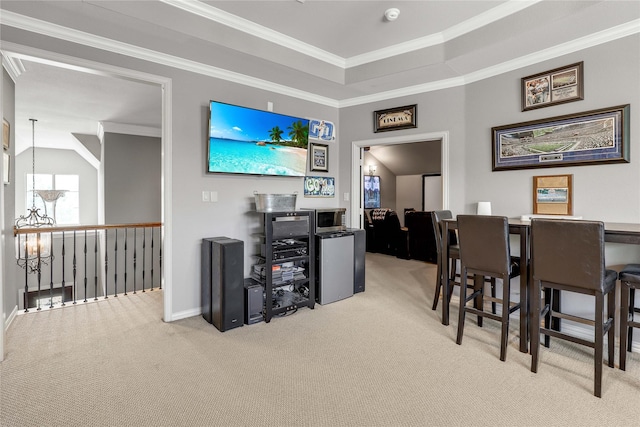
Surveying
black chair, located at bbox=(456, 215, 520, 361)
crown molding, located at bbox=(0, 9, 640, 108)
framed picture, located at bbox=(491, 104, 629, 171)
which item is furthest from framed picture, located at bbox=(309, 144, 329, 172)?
black chair, located at bbox=(456, 215, 520, 361)

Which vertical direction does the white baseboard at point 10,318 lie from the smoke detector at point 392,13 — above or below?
below

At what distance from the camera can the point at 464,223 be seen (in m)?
2.65

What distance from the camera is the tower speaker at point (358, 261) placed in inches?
157

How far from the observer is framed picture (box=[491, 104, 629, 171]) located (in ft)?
8.78

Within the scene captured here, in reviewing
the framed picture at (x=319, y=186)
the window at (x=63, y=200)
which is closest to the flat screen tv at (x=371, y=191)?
the framed picture at (x=319, y=186)

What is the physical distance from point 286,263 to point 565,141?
9.78 ft

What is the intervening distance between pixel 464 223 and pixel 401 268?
2894 mm

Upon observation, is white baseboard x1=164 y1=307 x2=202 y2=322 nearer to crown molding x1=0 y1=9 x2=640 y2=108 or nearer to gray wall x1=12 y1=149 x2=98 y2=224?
crown molding x1=0 y1=9 x2=640 y2=108

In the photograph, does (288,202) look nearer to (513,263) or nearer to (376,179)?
(513,263)

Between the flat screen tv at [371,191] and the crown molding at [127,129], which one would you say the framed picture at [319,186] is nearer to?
the crown molding at [127,129]

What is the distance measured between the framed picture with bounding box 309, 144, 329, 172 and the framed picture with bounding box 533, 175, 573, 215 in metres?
2.48

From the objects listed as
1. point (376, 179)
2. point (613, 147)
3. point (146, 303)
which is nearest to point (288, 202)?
point (146, 303)

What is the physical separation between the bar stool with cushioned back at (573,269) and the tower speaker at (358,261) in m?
2.01

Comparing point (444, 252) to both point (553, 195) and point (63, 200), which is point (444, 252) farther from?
point (63, 200)
